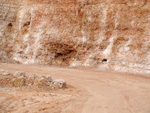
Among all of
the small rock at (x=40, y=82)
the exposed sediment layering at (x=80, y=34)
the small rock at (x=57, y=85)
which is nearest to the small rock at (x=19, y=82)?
the small rock at (x=40, y=82)

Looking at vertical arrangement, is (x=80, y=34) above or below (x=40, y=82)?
above

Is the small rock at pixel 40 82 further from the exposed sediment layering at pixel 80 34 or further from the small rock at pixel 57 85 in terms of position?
the exposed sediment layering at pixel 80 34

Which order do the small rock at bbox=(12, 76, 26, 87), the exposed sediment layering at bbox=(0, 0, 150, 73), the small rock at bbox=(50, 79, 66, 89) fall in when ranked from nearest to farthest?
1. the small rock at bbox=(12, 76, 26, 87)
2. the small rock at bbox=(50, 79, 66, 89)
3. the exposed sediment layering at bbox=(0, 0, 150, 73)

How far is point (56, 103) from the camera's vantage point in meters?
4.13

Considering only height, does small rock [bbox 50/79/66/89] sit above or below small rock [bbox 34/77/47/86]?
below

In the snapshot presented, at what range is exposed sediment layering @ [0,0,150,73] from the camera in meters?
13.4

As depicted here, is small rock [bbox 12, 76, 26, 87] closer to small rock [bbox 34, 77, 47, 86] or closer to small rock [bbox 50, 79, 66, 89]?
small rock [bbox 34, 77, 47, 86]

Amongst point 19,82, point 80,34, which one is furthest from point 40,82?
point 80,34

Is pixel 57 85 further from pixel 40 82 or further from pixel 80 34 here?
pixel 80 34

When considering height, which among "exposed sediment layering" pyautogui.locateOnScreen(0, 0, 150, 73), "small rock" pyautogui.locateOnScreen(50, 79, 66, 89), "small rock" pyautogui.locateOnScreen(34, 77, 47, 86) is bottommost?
"small rock" pyautogui.locateOnScreen(50, 79, 66, 89)

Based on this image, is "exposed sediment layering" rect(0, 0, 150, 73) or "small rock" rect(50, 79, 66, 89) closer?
"small rock" rect(50, 79, 66, 89)

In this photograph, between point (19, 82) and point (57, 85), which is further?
point (57, 85)

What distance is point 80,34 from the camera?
16.1m

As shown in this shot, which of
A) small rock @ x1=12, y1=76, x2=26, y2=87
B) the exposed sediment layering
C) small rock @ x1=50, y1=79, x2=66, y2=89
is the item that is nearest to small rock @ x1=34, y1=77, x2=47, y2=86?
small rock @ x1=50, y1=79, x2=66, y2=89
